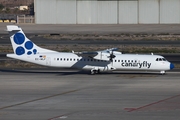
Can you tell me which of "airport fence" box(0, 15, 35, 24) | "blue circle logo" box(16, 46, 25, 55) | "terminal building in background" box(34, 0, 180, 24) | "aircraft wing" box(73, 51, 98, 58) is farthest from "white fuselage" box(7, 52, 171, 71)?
"airport fence" box(0, 15, 35, 24)

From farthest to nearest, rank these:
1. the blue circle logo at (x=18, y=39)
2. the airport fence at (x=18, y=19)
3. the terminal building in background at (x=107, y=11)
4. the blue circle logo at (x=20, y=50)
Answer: the airport fence at (x=18, y=19)
the terminal building in background at (x=107, y=11)
the blue circle logo at (x=18, y=39)
the blue circle logo at (x=20, y=50)

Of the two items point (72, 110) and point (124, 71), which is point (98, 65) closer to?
point (124, 71)

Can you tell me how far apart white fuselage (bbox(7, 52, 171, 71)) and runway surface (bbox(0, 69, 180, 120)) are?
81 cm

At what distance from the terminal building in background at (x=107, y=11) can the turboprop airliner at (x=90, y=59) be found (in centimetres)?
6573

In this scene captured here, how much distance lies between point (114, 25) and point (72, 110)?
80.6 metres

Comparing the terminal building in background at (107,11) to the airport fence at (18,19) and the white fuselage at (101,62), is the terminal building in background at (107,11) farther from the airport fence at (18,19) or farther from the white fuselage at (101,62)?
the white fuselage at (101,62)

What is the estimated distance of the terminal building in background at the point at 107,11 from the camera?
353ft

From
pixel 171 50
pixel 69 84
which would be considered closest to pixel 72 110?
pixel 69 84

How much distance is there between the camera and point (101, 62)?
141 ft

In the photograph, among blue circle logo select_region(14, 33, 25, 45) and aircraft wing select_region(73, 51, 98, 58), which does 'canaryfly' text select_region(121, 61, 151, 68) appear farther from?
blue circle logo select_region(14, 33, 25, 45)

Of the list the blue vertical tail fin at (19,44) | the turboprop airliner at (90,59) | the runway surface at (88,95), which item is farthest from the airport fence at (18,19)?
the turboprop airliner at (90,59)

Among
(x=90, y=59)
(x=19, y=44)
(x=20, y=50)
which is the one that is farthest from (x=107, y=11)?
(x=20, y=50)

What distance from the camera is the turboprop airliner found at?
4225 cm

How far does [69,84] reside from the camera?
1454 inches
